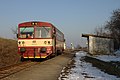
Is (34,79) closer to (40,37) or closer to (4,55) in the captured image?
(40,37)

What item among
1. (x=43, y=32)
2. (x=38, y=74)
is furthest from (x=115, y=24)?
(x=38, y=74)

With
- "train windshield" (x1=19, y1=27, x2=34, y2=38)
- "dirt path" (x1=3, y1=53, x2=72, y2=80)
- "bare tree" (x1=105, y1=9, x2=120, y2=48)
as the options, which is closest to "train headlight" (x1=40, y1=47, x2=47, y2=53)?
"train windshield" (x1=19, y1=27, x2=34, y2=38)

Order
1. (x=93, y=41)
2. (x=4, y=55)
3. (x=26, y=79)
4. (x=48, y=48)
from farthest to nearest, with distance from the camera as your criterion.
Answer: (x=93, y=41) → (x=4, y=55) → (x=48, y=48) → (x=26, y=79)

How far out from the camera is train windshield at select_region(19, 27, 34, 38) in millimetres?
23758

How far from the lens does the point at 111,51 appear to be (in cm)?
5162

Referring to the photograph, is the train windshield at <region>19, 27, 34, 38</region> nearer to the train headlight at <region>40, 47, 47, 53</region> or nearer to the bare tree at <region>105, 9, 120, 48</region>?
the train headlight at <region>40, 47, 47, 53</region>

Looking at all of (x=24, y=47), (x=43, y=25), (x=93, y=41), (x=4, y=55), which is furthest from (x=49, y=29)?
(x=93, y=41)

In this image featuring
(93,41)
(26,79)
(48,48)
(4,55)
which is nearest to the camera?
(26,79)

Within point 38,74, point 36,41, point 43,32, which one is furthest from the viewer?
point 43,32

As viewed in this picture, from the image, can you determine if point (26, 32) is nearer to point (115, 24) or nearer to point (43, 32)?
point (43, 32)

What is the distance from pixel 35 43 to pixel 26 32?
4.50 feet

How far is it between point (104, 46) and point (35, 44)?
1147 inches

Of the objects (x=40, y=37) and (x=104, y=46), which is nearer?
(x=40, y=37)

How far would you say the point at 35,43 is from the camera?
23.6 metres
